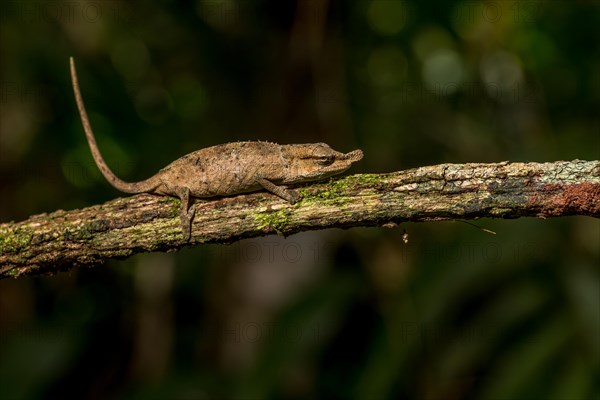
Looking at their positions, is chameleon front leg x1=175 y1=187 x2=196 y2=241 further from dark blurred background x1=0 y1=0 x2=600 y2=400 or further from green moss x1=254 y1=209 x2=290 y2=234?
dark blurred background x1=0 y1=0 x2=600 y2=400

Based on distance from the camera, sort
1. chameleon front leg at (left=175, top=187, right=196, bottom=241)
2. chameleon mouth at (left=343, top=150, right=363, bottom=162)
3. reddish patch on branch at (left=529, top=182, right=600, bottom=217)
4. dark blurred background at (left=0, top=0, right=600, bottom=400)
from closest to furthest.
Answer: reddish patch on branch at (left=529, top=182, right=600, bottom=217) < chameleon front leg at (left=175, top=187, right=196, bottom=241) < chameleon mouth at (left=343, top=150, right=363, bottom=162) < dark blurred background at (left=0, top=0, right=600, bottom=400)

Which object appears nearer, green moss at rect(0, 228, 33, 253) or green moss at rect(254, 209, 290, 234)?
green moss at rect(254, 209, 290, 234)

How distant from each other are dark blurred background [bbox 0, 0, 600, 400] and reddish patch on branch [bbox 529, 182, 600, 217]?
141 cm

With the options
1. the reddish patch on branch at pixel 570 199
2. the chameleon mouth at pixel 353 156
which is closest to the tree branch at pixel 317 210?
the reddish patch on branch at pixel 570 199

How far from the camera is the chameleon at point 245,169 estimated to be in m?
4.07

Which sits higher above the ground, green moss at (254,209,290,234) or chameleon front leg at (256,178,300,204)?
chameleon front leg at (256,178,300,204)

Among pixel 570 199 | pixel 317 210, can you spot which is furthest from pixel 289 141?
pixel 570 199

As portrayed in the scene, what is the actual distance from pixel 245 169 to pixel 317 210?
94 cm

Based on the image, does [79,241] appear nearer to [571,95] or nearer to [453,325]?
[453,325]

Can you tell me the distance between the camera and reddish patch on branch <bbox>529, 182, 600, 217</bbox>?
3.02 metres

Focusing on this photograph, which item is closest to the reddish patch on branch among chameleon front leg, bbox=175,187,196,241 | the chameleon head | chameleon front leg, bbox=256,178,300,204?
chameleon front leg, bbox=256,178,300,204

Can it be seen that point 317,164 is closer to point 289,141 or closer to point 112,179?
point 112,179

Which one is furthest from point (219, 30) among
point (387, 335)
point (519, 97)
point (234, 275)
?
point (387, 335)

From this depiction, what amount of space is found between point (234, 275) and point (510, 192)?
382cm
